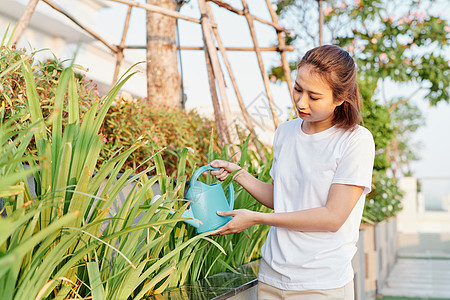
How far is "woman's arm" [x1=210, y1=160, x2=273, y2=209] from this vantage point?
1559 millimetres

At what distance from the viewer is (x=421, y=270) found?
5996mm

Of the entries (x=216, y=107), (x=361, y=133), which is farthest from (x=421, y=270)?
(x=361, y=133)

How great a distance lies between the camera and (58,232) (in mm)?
1077

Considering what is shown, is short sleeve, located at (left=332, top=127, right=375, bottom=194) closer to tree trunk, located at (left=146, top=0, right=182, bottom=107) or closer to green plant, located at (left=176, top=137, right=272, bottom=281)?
green plant, located at (left=176, top=137, right=272, bottom=281)

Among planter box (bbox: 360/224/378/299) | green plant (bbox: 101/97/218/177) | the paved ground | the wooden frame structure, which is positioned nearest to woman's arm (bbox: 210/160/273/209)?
green plant (bbox: 101/97/218/177)

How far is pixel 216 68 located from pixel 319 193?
194 centimetres

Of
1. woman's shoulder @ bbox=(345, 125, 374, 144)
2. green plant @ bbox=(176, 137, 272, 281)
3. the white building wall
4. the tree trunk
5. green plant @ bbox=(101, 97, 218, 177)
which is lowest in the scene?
green plant @ bbox=(176, 137, 272, 281)

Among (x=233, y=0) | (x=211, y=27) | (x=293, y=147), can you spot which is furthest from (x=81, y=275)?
(x=233, y=0)

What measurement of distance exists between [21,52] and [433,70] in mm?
5878

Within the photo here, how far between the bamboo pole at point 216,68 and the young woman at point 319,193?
5.30ft

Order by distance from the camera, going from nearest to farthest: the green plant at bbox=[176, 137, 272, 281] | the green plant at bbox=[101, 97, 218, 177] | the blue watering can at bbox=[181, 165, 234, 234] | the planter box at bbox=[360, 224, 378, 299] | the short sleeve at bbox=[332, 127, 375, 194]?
the short sleeve at bbox=[332, 127, 375, 194]
the blue watering can at bbox=[181, 165, 234, 234]
the green plant at bbox=[176, 137, 272, 281]
the green plant at bbox=[101, 97, 218, 177]
the planter box at bbox=[360, 224, 378, 299]

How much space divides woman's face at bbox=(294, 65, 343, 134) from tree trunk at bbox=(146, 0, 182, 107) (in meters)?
2.43

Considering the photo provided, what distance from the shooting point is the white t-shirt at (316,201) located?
1.30 meters

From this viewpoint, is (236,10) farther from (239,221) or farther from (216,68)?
(239,221)
